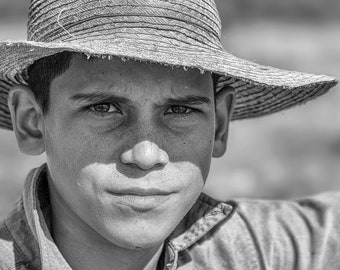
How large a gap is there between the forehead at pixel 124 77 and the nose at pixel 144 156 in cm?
17

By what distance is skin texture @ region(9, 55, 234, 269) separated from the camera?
261 cm

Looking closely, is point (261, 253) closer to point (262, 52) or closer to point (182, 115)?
point (182, 115)

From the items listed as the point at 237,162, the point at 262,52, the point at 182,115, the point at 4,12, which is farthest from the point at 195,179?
the point at 4,12

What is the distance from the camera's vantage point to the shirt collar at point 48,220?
2764 mm

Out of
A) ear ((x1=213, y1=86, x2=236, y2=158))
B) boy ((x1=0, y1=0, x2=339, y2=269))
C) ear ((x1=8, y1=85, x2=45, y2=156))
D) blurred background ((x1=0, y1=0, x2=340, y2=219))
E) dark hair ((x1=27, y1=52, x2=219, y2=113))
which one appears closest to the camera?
boy ((x1=0, y1=0, x2=339, y2=269))

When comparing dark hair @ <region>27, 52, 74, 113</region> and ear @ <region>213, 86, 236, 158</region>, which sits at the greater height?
dark hair @ <region>27, 52, 74, 113</region>

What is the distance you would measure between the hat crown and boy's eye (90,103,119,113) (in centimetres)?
21

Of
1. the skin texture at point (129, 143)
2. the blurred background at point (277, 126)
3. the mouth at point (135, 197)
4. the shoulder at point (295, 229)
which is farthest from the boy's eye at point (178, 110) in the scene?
the blurred background at point (277, 126)

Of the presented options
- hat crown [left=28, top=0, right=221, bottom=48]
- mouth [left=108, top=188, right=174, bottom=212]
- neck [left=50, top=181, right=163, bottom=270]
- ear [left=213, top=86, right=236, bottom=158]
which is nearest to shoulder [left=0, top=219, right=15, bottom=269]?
neck [left=50, top=181, right=163, bottom=270]

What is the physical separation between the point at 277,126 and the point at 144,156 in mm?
4712

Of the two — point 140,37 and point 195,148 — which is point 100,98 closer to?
point 140,37

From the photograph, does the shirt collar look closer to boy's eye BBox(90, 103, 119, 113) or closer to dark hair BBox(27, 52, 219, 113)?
dark hair BBox(27, 52, 219, 113)

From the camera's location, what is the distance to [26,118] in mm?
2908

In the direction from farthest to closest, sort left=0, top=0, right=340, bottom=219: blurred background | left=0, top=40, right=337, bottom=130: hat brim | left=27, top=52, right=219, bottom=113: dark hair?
1. left=0, top=0, right=340, bottom=219: blurred background
2. left=27, top=52, right=219, bottom=113: dark hair
3. left=0, top=40, right=337, bottom=130: hat brim
